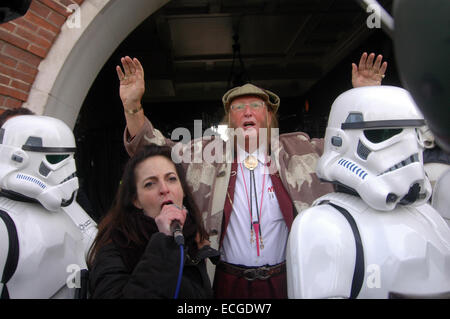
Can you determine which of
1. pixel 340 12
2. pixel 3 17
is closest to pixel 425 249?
pixel 3 17

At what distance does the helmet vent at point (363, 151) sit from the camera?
1.30m

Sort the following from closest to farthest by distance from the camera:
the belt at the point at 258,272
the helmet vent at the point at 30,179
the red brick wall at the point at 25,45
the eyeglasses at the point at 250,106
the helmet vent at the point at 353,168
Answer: the helmet vent at the point at 353,168, the helmet vent at the point at 30,179, the belt at the point at 258,272, the eyeglasses at the point at 250,106, the red brick wall at the point at 25,45

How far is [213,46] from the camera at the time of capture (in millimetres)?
6074

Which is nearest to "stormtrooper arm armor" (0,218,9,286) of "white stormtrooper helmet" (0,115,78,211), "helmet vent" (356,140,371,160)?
"white stormtrooper helmet" (0,115,78,211)

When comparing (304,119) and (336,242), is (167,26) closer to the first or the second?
(304,119)

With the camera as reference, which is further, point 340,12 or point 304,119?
point 304,119

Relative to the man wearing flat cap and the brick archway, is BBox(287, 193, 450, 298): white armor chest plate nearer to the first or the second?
the man wearing flat cap

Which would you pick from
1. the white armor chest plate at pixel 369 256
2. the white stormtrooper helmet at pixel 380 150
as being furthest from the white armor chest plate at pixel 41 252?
the white stormtrooper helmet at pixel 380 150

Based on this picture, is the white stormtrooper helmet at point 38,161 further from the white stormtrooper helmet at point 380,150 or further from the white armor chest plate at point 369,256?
the white stormtrooper helmet at point 380,150

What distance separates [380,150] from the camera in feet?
4.21

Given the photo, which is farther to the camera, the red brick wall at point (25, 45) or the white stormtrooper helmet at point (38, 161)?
the red brick wall at point (25, 45)

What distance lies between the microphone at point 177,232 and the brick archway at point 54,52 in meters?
2.18

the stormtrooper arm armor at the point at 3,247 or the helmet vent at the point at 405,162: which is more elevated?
the helmet vent at the point at 405,162
